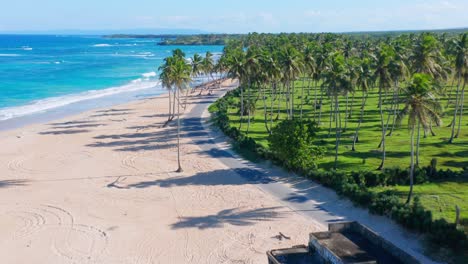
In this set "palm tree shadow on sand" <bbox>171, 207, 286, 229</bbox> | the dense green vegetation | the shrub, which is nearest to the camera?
the dense green vegetation

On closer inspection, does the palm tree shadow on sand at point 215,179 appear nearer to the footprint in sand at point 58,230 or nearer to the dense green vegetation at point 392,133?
the dense green vegetation at point 392,133

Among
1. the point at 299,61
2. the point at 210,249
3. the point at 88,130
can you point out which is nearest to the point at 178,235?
the point at 210,249

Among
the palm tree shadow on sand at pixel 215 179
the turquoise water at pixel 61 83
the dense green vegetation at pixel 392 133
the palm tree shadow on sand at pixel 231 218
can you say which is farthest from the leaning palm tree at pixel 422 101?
the turquoise water at pixel 61 83

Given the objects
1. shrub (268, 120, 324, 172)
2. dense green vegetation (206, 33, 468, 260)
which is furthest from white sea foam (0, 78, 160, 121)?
shrub (268, 120, 324, 172)

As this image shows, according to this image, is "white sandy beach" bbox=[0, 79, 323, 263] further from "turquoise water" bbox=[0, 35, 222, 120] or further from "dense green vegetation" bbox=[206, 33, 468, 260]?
"turquoise water" bbox=[0, 35, 222, 120]

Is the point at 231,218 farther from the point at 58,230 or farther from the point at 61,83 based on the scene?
the point at 61,83

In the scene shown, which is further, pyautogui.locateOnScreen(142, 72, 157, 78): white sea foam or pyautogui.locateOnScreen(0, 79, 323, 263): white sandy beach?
pyautogui.locateOnScreen(142, 72, 157, 78): white sea foam

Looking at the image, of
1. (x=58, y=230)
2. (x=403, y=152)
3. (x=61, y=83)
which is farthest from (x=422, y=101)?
(x=61, y=83)
